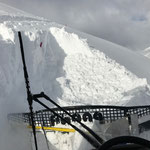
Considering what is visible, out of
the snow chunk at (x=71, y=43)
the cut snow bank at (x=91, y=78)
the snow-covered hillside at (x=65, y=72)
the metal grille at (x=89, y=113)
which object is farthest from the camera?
the snow chunk at (x=71, y=43)

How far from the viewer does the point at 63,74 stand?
1555 centimetres

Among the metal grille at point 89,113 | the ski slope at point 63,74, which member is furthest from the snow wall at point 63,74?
the metal grille at point 89,113

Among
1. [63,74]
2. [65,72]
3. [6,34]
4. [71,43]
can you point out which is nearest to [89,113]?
[63,74]

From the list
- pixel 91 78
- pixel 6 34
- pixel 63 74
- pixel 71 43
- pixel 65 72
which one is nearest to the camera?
pixel 6 34

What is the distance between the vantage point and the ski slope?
493 inches

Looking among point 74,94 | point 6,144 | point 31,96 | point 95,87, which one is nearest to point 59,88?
point 74,94

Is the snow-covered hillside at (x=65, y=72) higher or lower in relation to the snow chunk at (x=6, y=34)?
lower

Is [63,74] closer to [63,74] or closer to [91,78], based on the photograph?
[63,74]

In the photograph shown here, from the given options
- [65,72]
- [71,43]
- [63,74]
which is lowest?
[63,74]

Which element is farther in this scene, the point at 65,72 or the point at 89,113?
the point at 65,72

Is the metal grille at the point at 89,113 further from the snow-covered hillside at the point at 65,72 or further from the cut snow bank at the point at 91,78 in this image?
the cut snow bank at the point at 91,78

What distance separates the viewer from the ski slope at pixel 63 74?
12531 mm

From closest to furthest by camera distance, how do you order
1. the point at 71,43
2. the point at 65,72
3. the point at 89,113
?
the point at 89,113, the point at 65,72, the point at 71,43

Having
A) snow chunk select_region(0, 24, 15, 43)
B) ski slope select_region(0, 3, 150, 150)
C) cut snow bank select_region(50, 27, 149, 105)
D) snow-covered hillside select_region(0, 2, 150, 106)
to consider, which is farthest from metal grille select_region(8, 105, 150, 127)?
snow chunk select_region(0, 24, 15, 43)
